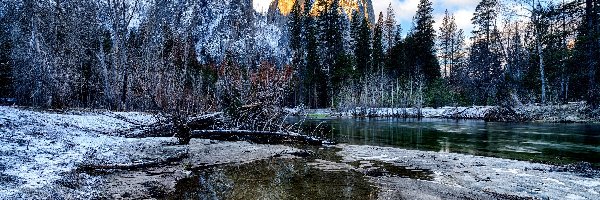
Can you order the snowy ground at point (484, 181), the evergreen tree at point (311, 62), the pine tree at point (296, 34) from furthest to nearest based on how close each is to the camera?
the pine tree at point (296, 34) < the evergreen tree at point (311, 62) < the snowy ground at point (484, 181)

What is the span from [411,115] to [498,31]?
23.3 m

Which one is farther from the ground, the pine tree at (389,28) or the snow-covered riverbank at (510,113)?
the pine tree at (389,28)

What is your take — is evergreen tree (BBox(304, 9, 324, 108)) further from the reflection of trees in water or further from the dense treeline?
the reflection of trees in water

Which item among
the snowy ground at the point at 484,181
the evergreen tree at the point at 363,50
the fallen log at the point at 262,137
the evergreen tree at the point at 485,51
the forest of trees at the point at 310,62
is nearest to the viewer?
the snowy ground at the point at 484,181

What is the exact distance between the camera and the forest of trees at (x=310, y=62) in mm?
23422

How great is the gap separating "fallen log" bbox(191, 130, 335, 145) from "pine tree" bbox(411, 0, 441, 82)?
158 ft

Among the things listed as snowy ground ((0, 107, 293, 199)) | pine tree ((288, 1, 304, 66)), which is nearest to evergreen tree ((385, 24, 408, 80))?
pine tree ((288, 1, 304, 66))

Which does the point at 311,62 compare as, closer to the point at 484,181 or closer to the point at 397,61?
the point at 397,61

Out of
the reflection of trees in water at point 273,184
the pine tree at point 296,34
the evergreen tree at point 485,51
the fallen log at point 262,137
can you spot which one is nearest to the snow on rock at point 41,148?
the reflection of trees in water at point 273,184

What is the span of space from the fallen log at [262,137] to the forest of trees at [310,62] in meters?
1.56

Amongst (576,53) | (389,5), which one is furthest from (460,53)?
(576,53)

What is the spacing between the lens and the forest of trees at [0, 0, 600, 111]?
2342 centimetres

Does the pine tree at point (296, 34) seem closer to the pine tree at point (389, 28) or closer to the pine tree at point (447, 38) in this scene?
the pine tree at point (389, 28)

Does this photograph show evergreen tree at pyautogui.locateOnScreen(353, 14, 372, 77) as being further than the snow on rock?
Yes
